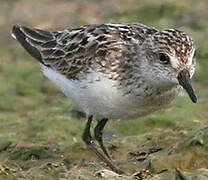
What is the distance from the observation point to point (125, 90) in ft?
24.1

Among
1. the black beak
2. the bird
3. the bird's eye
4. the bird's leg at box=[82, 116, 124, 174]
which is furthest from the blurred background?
the bird's eye

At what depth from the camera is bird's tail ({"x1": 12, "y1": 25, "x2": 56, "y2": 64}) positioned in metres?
9.00

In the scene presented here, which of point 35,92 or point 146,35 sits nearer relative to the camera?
point 146,35

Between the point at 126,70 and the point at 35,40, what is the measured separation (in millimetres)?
2229

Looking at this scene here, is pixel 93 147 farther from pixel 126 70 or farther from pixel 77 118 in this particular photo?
pixel 77 118

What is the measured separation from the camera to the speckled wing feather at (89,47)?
7.62 meters

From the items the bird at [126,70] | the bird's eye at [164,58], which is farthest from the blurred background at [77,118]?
the bird's eye at [164,58]

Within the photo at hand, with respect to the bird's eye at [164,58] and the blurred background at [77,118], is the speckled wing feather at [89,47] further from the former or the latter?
the blurred background at [77,118]

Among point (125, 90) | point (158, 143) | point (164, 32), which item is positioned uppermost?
point (164, 32)

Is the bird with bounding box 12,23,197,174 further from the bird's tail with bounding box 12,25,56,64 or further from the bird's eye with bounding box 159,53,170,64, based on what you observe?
the bird's tail with bounding box 12,25,56,64

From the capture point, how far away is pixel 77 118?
10.2 m

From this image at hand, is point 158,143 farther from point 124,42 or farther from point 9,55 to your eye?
point 9,55

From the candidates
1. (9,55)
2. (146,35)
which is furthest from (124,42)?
(9,55)

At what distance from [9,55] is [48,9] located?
241 cm
